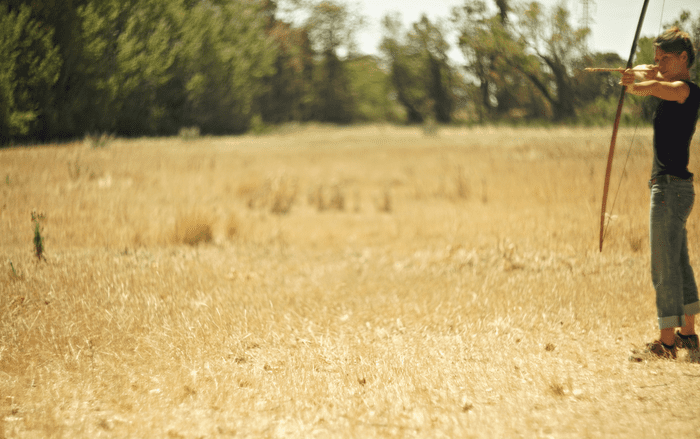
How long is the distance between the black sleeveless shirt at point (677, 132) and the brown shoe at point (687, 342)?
1.20 m

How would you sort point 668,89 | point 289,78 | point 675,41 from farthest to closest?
point 289,78 < point 675,41 < point 668,89

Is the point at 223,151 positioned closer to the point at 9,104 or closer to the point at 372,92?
the point at 9,104

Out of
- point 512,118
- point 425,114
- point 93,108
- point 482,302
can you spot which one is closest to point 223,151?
point 93,108

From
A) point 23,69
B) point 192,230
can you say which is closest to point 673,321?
point 192,230

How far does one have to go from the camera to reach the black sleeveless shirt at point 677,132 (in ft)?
10.7

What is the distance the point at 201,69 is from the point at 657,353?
1321 cm

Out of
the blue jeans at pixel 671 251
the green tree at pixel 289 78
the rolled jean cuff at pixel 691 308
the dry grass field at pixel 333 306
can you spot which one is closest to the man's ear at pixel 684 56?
the blue jeans at pixel 671 251

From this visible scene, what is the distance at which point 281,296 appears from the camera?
5113 mm

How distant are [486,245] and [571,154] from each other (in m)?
2.40

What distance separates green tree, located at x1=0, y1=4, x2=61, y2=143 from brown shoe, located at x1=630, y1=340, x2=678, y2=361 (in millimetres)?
7749

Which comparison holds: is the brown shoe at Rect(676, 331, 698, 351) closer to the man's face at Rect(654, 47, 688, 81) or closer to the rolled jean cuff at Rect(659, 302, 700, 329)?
the rolled jean cuff at Rect(659, 302, 700, 329)

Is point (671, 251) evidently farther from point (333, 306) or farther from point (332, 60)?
point (332, 60)

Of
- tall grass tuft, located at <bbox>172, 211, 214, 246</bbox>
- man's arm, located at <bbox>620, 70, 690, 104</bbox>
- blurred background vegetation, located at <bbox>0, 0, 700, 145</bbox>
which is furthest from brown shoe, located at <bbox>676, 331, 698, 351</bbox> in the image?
tall grass tuft, located at <bbox>172, 211, 214, 246</bbox>

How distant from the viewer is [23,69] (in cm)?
655
